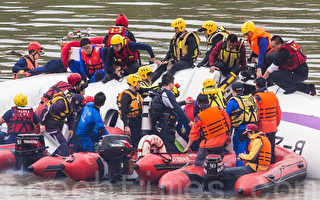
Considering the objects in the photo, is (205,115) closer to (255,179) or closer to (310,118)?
(255,179)

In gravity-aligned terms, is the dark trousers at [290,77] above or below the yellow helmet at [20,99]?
above

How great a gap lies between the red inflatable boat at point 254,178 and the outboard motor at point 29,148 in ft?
9.04

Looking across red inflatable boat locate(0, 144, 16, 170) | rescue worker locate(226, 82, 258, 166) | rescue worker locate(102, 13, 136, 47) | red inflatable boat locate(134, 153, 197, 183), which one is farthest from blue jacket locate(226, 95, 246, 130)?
red inflatable boat locate(0, 144, 16, 170)

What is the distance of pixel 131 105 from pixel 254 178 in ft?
9.42

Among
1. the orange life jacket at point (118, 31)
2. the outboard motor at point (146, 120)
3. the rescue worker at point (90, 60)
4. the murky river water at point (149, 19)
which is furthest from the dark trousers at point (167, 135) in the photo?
the murky river water at point (149, 19)

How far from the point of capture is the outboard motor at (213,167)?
42.0 feet

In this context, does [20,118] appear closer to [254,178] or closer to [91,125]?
[91,125]

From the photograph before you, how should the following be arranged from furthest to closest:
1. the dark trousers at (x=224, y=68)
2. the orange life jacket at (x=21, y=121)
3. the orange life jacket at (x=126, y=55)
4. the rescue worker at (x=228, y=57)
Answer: the orange life jacket at (x=126, y=55) → the dark trousers at (x=224, y=68) → the rescue worker at (x=228, y=57) → the orange life jacket at (x=21, y=121)

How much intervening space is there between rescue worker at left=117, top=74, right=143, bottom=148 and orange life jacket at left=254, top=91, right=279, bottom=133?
2.26 m

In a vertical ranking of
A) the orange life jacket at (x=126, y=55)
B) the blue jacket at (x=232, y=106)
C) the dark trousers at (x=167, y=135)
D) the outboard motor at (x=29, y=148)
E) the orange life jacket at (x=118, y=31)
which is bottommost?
the outboard motor at (x=29, y=148)

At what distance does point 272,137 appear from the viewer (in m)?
13.6

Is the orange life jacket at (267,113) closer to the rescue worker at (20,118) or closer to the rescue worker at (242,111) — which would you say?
the rescue worker at (242,111)

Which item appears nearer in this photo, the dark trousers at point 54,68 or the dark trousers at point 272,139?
the dark trousers at point 272,139

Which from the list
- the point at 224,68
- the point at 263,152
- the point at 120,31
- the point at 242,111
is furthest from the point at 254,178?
the point at 120,31
